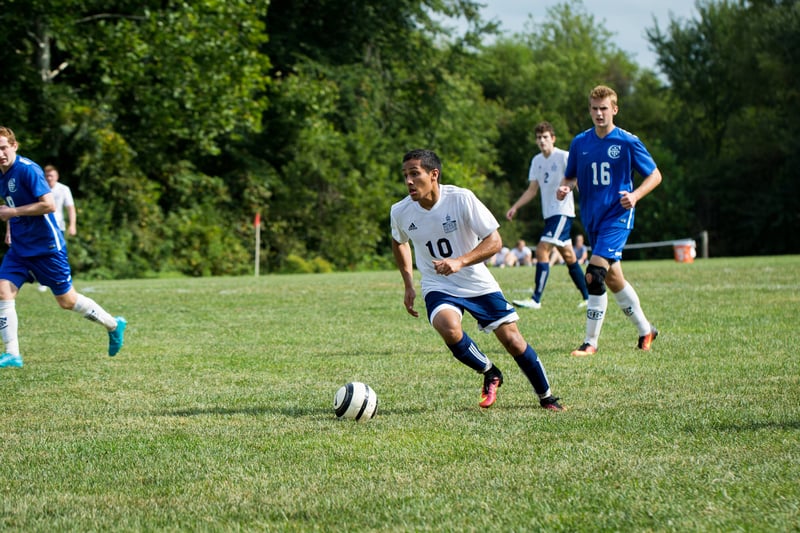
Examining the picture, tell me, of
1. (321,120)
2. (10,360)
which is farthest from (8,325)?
(321,120)

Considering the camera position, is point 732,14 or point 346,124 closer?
point 346,124

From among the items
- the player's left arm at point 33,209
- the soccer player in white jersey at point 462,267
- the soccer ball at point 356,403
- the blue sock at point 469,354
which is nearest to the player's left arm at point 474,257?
the soccer player in white jersey at point 462,267

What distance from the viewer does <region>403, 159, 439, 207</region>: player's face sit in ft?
20.8

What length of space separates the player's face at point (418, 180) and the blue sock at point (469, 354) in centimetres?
97

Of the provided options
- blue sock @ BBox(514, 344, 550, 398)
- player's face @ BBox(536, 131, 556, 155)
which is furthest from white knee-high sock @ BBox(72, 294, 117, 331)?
player's face @ BBox(536, 131, 556, 155)

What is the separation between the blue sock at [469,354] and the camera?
6.61 metres

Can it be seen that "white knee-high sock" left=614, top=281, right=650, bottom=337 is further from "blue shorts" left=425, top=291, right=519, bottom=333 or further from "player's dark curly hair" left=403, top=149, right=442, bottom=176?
"player's dark curly hair" left=403, top=149, right=442, bottom=176

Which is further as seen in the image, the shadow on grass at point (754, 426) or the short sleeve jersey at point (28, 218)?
the short sleeve jersey at point (28, 218)

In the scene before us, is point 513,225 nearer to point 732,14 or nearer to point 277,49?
point 732,14

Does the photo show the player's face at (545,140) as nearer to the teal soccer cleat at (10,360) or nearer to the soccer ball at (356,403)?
the teal soccer cleat at (10,360)

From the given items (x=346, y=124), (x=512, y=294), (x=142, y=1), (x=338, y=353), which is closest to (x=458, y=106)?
(x=346, y=124)

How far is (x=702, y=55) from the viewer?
5662 cm

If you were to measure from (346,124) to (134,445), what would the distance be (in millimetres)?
→ 36526

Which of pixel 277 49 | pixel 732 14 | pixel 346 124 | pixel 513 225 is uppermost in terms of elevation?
pixel 732 14
